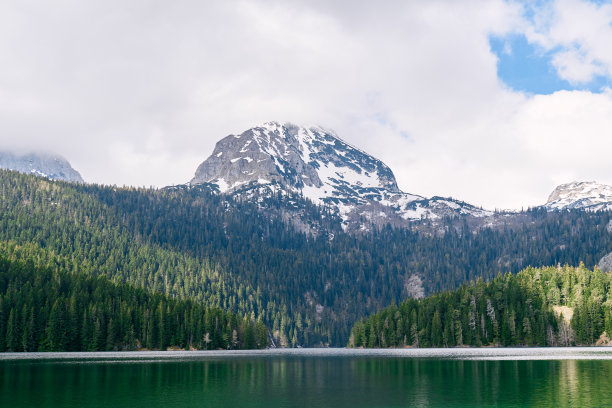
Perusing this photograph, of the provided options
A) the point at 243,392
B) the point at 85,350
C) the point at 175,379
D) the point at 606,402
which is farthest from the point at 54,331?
the point at 606,402

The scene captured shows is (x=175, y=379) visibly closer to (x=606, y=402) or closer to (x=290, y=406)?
(x=290, y=406)

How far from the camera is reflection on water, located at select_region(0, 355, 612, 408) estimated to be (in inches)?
2272

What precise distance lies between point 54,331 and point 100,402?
13991 centimetres

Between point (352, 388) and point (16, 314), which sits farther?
point (16, 314)

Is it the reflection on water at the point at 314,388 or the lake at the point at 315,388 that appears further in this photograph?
the reflection on water at the point at 314,388

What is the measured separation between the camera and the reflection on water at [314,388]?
5772 centimetres

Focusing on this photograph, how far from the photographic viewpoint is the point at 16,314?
179 m

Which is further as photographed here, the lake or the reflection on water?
the reflection on water

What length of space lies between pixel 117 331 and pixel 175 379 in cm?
12491

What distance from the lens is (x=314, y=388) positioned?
7112 centimetres

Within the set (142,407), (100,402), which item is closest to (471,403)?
(142,407)

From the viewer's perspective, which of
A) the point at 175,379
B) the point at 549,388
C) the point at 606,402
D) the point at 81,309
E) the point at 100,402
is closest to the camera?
the point at 606,402

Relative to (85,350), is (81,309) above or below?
above

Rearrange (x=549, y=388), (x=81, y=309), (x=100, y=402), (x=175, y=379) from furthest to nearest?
(x=81, y=309) < (x=175, y=379) < (x=549, y=388) < (x=100, y=402)
